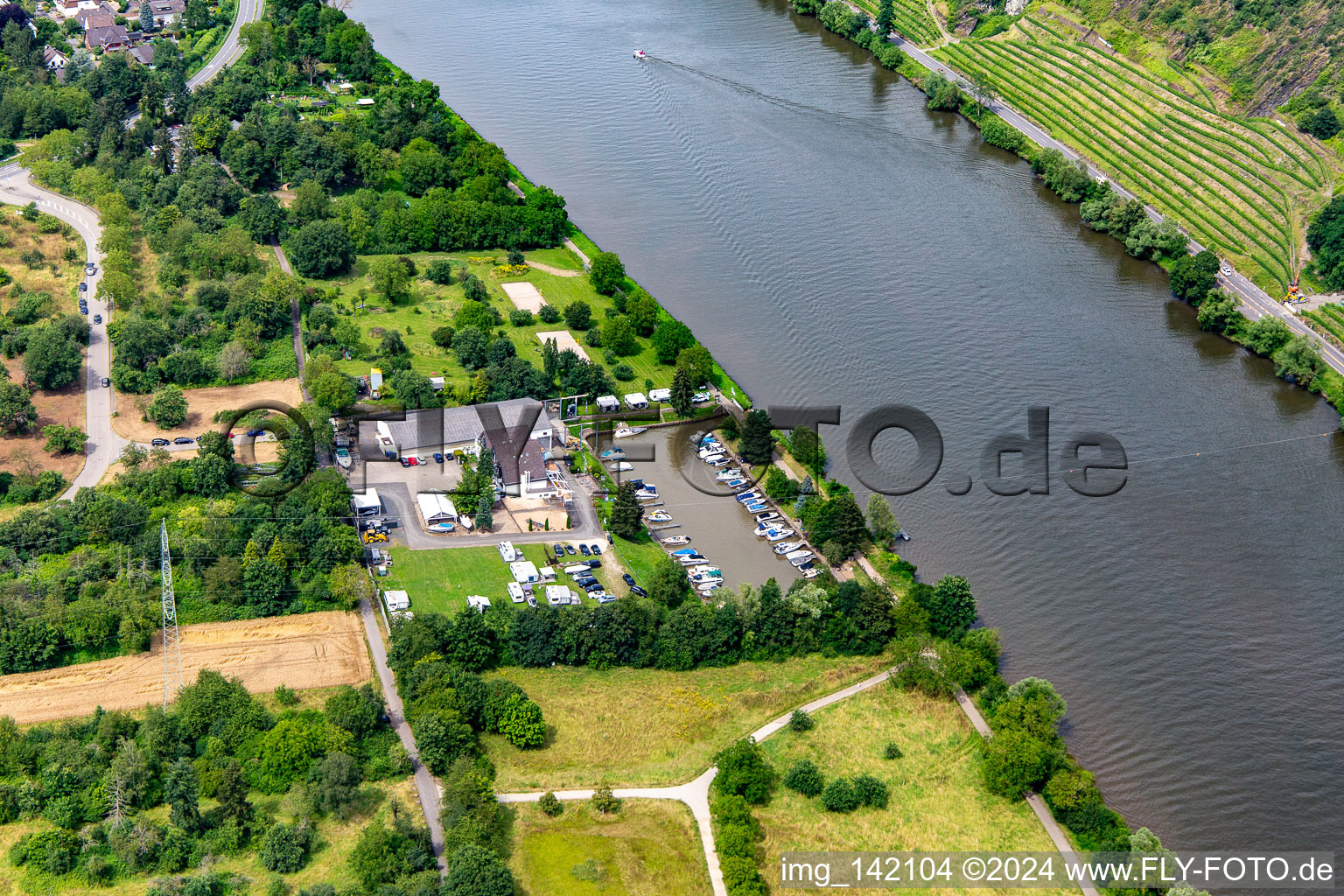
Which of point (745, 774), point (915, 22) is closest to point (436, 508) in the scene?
point (745, 774)

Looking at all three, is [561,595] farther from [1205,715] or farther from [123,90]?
[123,90]

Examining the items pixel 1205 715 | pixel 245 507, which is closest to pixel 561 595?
pixel 245 507

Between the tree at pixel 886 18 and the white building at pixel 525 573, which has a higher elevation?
the tree at pixel 886 18

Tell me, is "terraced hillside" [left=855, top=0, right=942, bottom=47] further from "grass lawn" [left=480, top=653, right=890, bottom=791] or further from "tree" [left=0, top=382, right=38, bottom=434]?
"tree" [left=0, top=382, right=38, bottom=434]

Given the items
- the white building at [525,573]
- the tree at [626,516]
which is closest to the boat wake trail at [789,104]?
the tree at [626,516]

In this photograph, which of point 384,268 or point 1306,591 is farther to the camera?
point 384,268

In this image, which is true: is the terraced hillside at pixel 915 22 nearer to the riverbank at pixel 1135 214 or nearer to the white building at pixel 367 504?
the riverbank at pixel 1135 214
